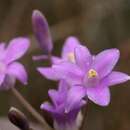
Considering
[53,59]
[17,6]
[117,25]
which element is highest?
[53,59]

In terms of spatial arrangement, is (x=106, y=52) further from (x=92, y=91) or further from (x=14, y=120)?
(x=14, y=120)

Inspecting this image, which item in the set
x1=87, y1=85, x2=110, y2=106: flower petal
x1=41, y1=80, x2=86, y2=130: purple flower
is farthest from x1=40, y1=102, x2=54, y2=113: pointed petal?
x1=87, y1=85, x2=110, y2=106: flower petal

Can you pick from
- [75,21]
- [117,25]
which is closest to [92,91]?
[117,25]

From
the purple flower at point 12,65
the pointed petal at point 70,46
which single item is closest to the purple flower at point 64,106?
the purple flower at point 12,65

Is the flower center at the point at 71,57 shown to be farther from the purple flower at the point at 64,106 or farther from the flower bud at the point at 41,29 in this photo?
the purple flower at the point at 64,106

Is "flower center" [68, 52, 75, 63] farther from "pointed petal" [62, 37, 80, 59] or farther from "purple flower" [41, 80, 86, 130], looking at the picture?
"purple flower" [41, 80, 86, 130]

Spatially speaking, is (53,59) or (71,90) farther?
(53,59)

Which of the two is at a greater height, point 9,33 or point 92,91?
point 92,91
